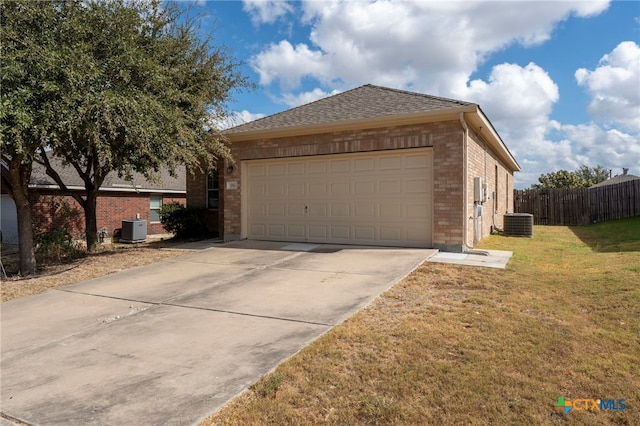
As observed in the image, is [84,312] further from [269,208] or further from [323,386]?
[269,208]

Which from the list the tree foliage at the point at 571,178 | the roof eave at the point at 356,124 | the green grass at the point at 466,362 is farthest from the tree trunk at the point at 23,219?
the tree foliage at the point at 571,178

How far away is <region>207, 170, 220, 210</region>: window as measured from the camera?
14.2m

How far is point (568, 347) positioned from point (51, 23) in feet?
31.8

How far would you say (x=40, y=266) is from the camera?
30.4 feet

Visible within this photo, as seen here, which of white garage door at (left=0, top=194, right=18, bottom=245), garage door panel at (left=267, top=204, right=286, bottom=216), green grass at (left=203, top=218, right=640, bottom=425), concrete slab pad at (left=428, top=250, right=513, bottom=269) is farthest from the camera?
white garage door at (left=0, top=194, right=18, bottom=245)

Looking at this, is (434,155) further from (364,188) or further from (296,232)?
(296,232)

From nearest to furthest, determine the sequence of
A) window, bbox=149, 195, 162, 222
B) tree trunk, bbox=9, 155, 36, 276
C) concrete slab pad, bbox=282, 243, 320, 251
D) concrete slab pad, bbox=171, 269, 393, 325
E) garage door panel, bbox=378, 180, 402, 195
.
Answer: concrete slab pad, bbox=171, 269, 393, 325, tree trunk, bbox=9, 155, 36, 276, garage door panel, bbox=378, 180, 402, 195, concrete slab pad, bbox=282, 243, 320, 251, window, bbox=149, 195, 162, 222

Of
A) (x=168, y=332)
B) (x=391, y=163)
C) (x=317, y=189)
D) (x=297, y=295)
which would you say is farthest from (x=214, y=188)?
(x=168, y=332)

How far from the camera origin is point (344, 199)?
33.2ft

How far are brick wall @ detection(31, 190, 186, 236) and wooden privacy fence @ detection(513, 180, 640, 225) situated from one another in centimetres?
1872

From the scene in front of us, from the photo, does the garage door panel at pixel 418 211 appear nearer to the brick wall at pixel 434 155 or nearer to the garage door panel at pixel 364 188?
the brick wall at pixel 434 155

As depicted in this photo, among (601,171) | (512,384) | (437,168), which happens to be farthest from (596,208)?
(601,171)

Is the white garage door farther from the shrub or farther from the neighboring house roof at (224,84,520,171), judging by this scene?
the neighboring house roof at (224,84,520,171)

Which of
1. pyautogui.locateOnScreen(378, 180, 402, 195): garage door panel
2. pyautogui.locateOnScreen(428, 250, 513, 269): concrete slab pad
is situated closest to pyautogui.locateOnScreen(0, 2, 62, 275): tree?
pyautogui.locateOnScreen(378, 180, 402, 195): garage door panel
